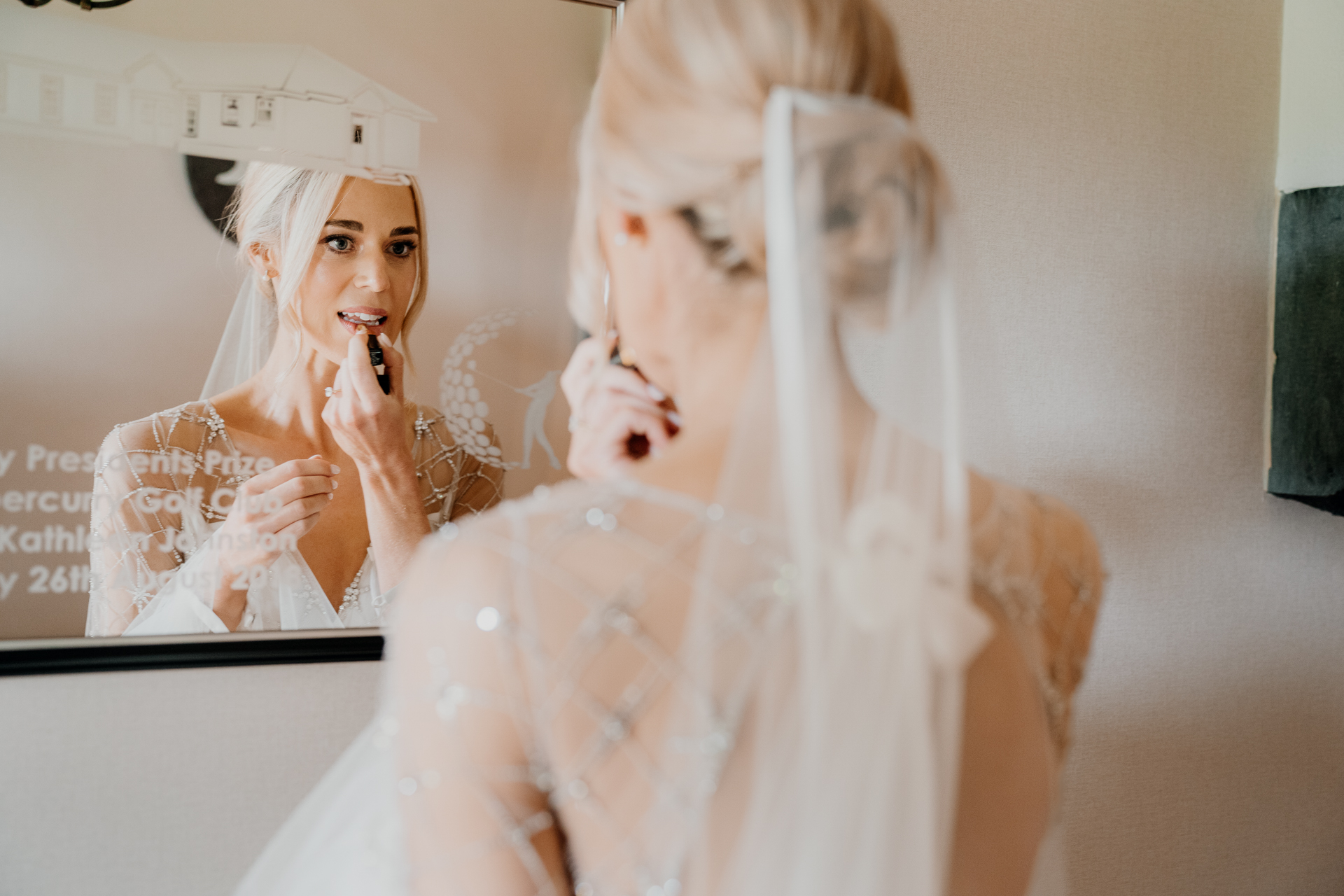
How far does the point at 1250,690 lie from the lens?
5.96 feet

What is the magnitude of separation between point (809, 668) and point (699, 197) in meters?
0.34

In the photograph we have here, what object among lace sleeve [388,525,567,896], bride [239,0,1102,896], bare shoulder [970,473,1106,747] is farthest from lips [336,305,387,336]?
bare shoulder [970,473,1106,747]

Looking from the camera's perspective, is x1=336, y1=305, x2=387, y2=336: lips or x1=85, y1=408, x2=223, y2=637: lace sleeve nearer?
x1=85, y1=408, x2=223, y2=637: lace sleeve

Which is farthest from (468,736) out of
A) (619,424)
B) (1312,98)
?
(1312,98)

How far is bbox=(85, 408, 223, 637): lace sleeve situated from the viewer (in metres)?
1.13

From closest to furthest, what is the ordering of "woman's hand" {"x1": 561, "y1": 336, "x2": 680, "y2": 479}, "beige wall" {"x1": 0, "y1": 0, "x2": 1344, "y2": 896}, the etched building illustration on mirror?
"woman's hand" {"x1": 561, "y1": 336, "x2": 680, "y2": 479}, the etched building illustration on mirror, "beige wall" {"x1": 0, "y1": 0, "x2": 1344, "y2": 896}

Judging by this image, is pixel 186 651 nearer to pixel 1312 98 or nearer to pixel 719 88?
pixel 719 88

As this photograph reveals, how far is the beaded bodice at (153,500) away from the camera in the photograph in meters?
1.13

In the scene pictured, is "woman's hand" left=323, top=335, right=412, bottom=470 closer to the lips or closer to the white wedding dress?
the lips

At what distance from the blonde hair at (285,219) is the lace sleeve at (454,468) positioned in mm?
199

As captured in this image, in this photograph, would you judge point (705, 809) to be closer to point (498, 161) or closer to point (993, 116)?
point (498, 161)

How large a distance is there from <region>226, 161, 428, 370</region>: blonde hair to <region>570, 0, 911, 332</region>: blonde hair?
674 millimetres

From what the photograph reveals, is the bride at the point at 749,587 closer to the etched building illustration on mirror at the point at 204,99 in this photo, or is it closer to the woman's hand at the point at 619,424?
the woman's hand at the point at 619,424

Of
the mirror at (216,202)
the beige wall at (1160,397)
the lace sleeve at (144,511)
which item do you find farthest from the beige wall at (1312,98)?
the lace sleeve at (144,511)
